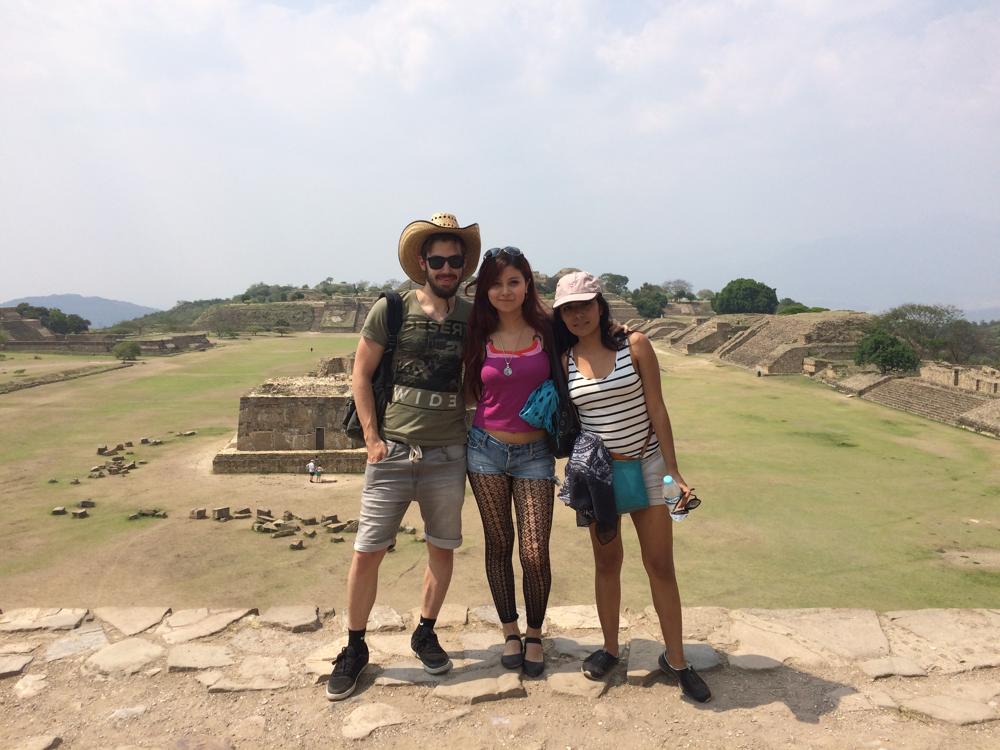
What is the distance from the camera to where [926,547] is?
8.12m

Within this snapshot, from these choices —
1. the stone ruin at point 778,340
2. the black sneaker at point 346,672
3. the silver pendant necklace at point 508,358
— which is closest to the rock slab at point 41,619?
the black sneaker at point 346,672

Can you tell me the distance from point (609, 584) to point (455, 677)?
0.78 metres

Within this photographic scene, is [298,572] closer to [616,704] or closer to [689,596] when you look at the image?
[689,596]

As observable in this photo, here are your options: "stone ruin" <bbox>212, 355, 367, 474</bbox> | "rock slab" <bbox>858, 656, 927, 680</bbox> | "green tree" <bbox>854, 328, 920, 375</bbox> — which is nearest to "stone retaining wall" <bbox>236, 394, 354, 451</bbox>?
"stone ruin" <bbox>212, 355, 367, 474</bbox>

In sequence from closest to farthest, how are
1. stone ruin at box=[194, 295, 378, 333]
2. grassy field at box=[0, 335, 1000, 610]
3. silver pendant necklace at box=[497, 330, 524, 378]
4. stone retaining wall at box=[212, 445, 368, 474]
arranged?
1. silver pendant necklace at box=[497, 330, 524, 378]
2. grassy field at box=[0, 335, 1000, 610]
3. stone retaining wall at box=[212, 445, 368, 474]
4. stone ruin at box=[194, 295, 378, 333]

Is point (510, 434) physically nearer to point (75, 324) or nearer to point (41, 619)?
point (41, 619)

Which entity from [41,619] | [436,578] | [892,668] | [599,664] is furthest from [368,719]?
[892,668]

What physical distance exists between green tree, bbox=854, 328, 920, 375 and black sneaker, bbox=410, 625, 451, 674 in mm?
25308

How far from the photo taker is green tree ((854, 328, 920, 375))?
23.9 metres

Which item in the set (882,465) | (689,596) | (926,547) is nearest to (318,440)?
(689,596)

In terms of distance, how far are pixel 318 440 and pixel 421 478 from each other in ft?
32.1

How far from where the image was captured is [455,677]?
110 inches

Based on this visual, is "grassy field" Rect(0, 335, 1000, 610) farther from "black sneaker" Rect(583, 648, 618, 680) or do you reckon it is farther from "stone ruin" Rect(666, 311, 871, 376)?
"stone ruin" Rect(666, 311, 871, 376)

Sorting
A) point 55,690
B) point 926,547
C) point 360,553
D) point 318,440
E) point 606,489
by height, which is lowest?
point 926,547
